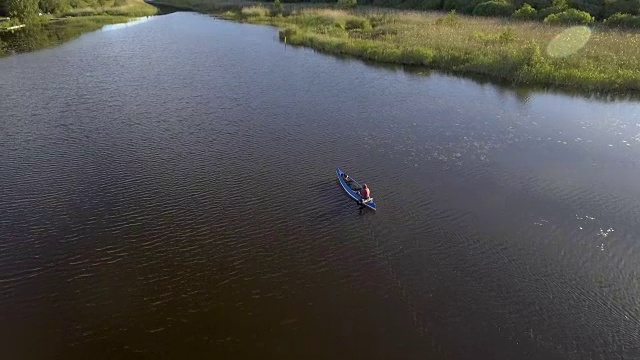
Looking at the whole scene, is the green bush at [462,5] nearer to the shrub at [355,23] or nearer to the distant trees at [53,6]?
the shrub at [355,23]

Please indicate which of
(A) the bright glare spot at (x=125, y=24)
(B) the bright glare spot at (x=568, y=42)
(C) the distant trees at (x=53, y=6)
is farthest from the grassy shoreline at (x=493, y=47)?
(C) the distant trees at (x=53, y=6)

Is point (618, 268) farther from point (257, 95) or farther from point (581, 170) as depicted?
point (257, 95)

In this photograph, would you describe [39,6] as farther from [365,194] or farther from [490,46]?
[365,194]

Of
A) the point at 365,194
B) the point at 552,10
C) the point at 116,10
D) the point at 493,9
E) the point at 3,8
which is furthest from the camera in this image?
the point at 116,10

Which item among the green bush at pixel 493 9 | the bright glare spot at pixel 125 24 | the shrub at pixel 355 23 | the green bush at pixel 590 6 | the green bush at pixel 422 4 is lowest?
the bright glare spot at pixel 125 24

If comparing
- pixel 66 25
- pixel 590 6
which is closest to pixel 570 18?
pixel 590 6

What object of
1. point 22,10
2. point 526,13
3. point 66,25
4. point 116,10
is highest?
point 526,13

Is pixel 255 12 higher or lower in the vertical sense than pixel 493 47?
lower
